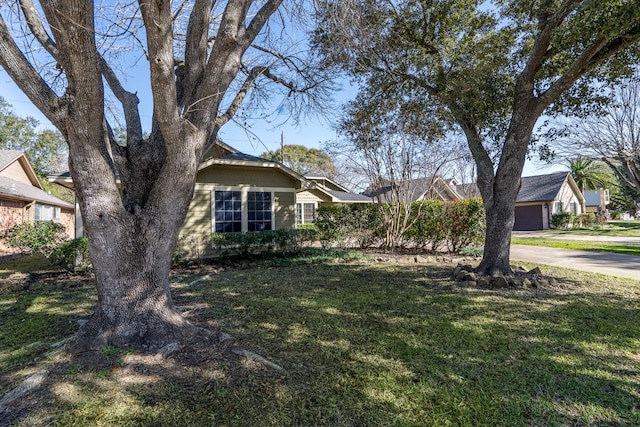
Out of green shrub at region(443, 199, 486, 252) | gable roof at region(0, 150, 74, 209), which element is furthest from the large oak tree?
gable roof at region(0, 150, 74, 209)

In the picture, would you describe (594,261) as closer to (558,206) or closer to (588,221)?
(558,206)

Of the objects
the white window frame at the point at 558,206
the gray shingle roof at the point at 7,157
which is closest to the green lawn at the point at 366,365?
the gray shingle roof at the point at 7,157

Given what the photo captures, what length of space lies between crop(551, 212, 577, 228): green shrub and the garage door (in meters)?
1.04

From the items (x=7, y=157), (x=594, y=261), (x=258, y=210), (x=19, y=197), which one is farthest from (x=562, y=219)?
(x=7, y=157)

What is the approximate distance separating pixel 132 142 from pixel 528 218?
31.6 m

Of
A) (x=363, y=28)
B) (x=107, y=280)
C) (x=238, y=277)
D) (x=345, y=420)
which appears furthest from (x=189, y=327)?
(x=363, y=28)

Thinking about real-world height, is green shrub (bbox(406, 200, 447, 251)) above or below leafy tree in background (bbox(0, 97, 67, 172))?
below

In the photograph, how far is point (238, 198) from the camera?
11.0m

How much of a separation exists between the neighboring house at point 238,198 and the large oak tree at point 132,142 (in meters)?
5.98

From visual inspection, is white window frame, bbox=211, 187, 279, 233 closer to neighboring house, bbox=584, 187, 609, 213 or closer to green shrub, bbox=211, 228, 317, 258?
green shrub, bbox=211, 228, 317, 258

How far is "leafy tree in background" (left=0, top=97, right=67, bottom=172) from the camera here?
26.5 m

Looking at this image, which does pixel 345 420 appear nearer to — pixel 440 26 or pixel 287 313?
pixel 287 313

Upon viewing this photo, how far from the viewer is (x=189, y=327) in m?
3.65

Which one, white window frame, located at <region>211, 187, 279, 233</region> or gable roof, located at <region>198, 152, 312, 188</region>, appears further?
white window frame, located at <region>211, 187, 279, 233</region>
